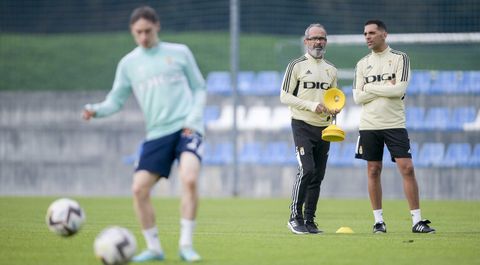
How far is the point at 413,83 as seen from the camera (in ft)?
77.9

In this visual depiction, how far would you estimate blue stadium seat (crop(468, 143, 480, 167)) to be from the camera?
22609 mm

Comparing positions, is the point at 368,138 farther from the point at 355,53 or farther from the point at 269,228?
the point at 355,53

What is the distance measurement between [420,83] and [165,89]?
584 inches

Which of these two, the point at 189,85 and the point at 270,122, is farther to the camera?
the point at 270,122

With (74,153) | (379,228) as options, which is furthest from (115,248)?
(74,153)

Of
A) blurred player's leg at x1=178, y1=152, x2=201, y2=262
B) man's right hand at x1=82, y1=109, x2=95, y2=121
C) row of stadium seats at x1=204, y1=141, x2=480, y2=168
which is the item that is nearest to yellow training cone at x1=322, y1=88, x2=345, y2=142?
blurred player's leg at x1=178, y1=152, x2=201, y2=262

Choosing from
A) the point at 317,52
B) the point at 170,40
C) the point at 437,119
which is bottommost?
the point at 437,119

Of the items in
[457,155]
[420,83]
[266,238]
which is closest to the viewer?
[266,238]

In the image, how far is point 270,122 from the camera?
953 inches

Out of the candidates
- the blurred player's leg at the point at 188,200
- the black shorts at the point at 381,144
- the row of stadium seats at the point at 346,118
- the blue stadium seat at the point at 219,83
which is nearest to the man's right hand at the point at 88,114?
the blurred player's leg at the point at 188,200

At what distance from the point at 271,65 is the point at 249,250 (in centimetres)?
1670

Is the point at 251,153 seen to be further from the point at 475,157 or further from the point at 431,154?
the point at 475,157

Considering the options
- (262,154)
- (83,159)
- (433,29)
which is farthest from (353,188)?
(83,159)

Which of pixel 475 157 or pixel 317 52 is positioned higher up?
pixel 317 52
